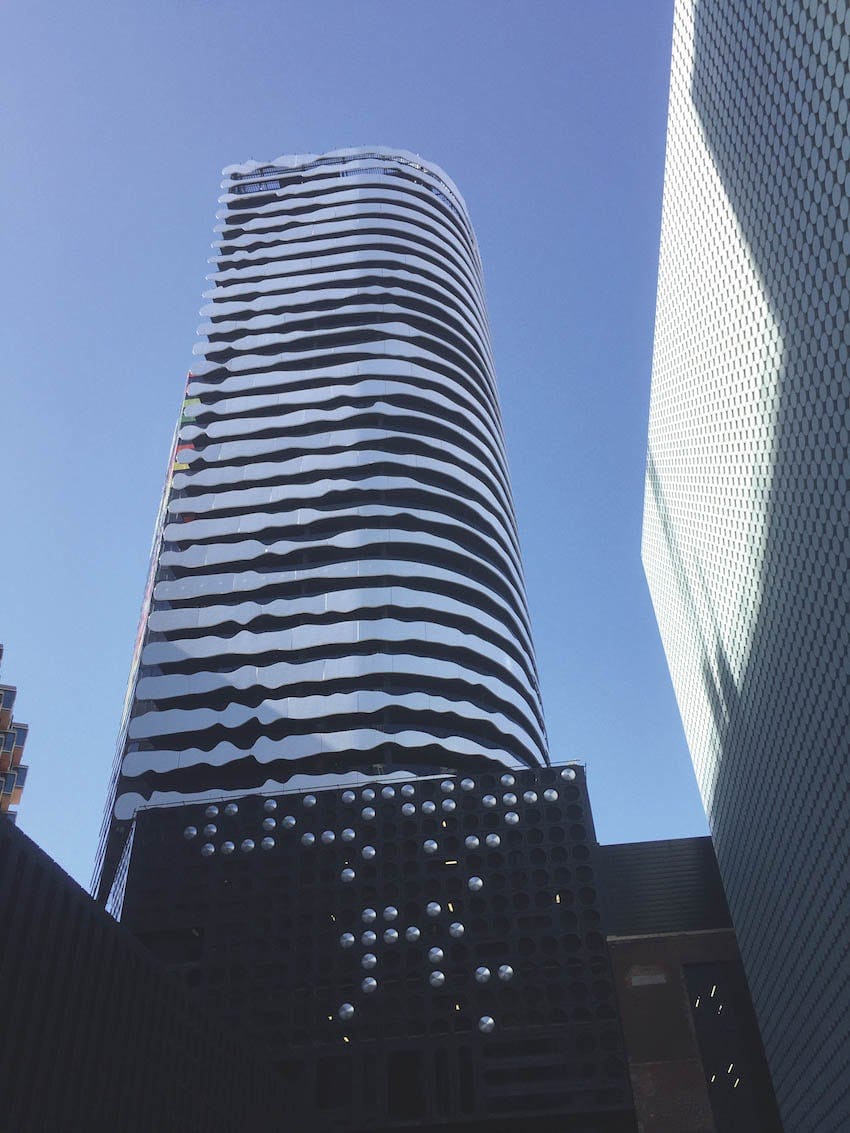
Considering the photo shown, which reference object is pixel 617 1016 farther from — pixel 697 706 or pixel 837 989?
pixel 697 706

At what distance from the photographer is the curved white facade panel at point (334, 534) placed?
169 ft

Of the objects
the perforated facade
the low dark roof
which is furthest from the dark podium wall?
the low dark roof

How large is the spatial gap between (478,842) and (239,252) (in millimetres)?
53272

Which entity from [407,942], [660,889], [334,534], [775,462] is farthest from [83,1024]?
[334,534]

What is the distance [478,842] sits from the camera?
41812 millimetres

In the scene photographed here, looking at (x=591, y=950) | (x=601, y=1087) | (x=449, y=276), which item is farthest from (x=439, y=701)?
(x=449, y=276)

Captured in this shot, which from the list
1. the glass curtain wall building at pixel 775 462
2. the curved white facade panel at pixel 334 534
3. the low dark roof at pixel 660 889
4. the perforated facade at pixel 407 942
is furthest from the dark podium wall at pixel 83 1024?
the low dark roof at pixel 660 889

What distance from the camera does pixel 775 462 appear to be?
36719mm

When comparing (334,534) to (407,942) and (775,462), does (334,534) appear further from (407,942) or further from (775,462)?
(775,462)

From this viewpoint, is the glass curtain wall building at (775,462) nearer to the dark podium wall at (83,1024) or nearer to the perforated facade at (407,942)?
the perforated facade at (407,942)

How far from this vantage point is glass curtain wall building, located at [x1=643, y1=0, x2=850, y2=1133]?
99.3ft

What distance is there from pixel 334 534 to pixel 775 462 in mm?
28722

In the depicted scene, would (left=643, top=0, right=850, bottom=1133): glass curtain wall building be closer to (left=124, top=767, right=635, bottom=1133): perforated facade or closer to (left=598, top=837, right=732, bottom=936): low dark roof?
(left=598, top=837, right=732, bottom=936): low dark roof

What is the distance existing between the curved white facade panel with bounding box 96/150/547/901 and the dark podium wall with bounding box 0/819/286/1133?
92.1 ft
